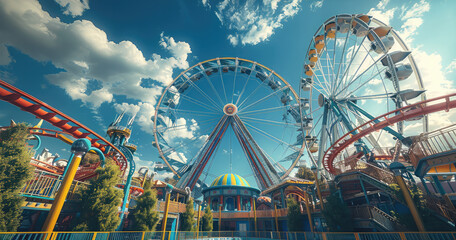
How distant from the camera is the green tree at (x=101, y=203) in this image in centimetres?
898

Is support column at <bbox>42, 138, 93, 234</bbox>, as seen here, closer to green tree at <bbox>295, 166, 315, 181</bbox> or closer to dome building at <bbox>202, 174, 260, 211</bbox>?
dome building at <bbox>202, 174, 260, 211</bbox>

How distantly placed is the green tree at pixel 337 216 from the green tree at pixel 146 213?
36.1 ft

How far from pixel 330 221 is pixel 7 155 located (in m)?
16.7

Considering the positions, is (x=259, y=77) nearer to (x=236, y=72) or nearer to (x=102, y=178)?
(x=236, y=72)

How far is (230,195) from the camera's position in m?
28.5

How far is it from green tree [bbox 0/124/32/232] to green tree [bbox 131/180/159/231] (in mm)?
5567

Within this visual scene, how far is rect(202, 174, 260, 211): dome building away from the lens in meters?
28.3

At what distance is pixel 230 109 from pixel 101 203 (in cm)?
2193

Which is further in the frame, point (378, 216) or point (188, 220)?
point (188, 220)

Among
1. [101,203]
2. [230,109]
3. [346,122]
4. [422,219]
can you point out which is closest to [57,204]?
[101,203]

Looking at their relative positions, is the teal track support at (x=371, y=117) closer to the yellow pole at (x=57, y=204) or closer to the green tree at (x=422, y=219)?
the green tree at (x=422, y=219)

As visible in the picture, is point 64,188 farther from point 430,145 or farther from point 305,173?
point 305,173

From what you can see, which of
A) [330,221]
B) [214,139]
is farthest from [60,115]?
[214,139]

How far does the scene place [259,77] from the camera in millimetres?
30344
